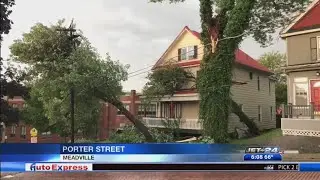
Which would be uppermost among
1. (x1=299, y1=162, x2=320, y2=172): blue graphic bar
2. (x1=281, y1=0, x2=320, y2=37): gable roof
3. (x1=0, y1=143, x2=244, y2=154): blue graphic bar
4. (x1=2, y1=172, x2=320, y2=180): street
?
(x1=281, y1=0, x2=320, y2=37): gable roof

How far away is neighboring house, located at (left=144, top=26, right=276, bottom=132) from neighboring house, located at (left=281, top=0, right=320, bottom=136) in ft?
1.97

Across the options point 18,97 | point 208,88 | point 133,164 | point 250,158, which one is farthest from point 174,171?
point 18,97

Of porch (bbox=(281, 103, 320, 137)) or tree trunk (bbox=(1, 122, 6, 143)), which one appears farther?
porch (bbox=(281, 103, 320, 137))

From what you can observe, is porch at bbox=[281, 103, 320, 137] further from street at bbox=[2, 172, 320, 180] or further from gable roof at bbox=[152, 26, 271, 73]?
gable roof at bbox=[152, 26, 271, 73]

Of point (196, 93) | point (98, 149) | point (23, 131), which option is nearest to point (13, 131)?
point (23, 131)

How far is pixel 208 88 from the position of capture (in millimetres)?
14297

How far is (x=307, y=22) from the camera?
537 inches

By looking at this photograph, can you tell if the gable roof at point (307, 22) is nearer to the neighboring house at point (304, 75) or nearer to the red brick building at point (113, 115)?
the neighboring house at point (304, 75)

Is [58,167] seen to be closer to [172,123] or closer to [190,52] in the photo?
[172,123]

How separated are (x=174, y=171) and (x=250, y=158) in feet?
6.36

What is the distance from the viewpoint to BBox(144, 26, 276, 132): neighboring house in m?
13.5

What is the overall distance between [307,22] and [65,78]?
747cm

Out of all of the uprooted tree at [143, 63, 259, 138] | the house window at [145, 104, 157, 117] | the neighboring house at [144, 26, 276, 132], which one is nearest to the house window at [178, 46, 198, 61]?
the neighboring house at [144, 26, 276, 132]

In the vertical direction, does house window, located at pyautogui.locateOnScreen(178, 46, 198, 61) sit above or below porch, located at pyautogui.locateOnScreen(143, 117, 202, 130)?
above
